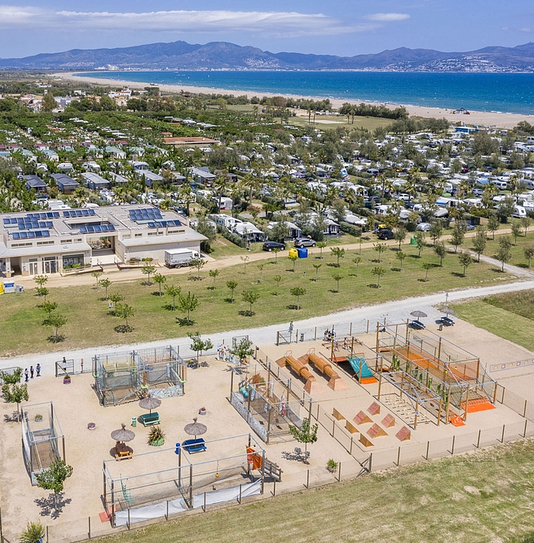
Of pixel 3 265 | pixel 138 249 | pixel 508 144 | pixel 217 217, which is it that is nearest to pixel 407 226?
pixel 217 217

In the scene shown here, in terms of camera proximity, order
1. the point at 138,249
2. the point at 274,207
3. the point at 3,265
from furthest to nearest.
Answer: the point at 274,207 → the point at 138,249 → the point at 3,265

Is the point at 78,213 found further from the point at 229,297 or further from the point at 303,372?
the point at 303,372

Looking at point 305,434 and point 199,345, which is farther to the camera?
point 199,345

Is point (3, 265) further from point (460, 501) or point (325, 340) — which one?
point (460, 501)

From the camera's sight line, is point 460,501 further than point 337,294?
No

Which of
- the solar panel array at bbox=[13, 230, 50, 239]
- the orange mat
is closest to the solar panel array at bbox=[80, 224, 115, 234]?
the solar panel array at bbox=[13, 230, 50, 239]

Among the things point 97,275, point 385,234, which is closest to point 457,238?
point 385,234
